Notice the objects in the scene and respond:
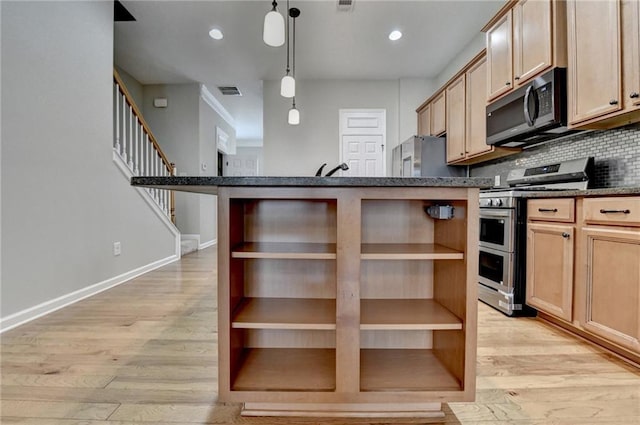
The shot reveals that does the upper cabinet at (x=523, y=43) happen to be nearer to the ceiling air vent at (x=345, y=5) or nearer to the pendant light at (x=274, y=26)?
the ceiling air vent at (x=345, y=5)

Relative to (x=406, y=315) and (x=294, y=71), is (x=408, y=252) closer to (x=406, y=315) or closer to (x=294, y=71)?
(x=406, y=315)

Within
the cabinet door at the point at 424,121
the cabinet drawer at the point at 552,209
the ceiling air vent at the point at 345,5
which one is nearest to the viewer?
the cabinet drawer at the point at 552,209

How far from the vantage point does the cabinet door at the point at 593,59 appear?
1.70m

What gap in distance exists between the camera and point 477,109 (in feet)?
10.4

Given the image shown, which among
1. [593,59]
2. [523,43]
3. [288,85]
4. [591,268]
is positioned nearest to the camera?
[591,268]

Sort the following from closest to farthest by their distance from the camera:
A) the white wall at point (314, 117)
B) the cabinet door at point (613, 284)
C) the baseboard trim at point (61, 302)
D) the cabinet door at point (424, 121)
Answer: the cabinet door at point (613, 284)
the baseboard trim at point (61, 302)
the cabinet door at point (424, 121)
the white wall at point (314, 117)

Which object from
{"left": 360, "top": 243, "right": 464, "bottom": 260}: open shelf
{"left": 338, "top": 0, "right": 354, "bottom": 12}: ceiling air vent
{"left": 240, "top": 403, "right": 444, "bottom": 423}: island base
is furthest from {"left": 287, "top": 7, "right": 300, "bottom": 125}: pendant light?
{"left": 240, "top": 403, "right": 444, "bottom": 423}: island base

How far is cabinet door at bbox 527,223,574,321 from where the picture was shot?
1.85 meters

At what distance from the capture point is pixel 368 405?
116 cm

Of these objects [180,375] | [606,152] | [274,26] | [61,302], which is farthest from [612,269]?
[61,302]

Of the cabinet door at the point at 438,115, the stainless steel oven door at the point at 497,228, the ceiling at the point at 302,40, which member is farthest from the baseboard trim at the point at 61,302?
the cabinet door at the point at 438,115

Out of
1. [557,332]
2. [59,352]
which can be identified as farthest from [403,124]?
[59,352]

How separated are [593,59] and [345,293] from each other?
2090 millimetres

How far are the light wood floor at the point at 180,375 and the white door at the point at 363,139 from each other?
3105mm
